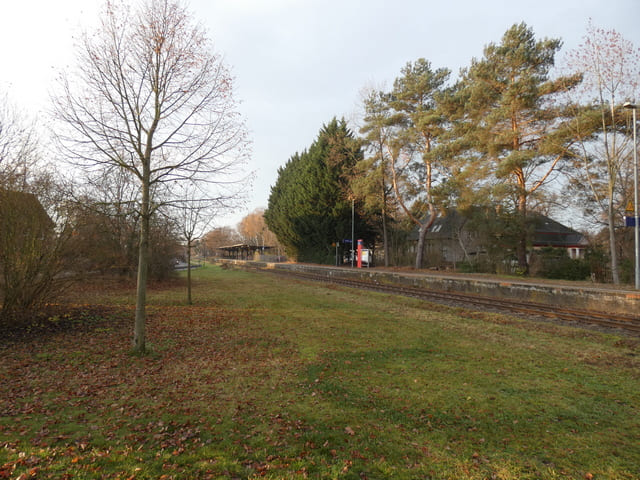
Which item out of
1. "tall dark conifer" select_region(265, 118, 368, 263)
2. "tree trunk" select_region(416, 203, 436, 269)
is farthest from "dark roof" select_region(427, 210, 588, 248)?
"tall dark conifer" select_region(265, 118, 368, 263)

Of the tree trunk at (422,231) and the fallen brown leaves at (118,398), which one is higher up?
the tree trunk at (422,231)

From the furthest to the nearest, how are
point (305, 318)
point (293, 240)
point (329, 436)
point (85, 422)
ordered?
A: point (293, 240) < point (305, 318) < point (85, 422) < point (329, 436)

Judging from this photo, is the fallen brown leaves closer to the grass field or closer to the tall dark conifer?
the grass field

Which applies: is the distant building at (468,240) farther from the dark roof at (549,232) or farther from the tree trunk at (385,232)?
the tree trunk at (385,232)

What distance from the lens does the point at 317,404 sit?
4.87 metres

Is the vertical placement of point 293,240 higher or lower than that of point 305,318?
higher

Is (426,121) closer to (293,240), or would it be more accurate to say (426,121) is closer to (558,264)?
(558,264)

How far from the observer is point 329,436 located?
4.03 metres

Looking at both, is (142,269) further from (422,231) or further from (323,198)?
(323,198)

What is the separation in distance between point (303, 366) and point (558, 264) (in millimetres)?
23073

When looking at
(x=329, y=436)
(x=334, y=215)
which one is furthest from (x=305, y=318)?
(x=334, y=215)

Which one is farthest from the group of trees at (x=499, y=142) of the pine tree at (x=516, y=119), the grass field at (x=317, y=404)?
the grass field at (x=317, y=404)

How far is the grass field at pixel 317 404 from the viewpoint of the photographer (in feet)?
11.5

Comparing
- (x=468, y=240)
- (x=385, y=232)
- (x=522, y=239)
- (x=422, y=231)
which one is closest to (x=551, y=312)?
(x=522, y=239)
